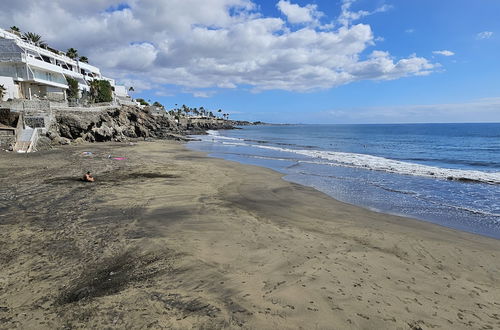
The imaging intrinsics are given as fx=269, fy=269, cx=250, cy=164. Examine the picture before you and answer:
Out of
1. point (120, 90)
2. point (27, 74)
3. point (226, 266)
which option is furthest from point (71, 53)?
point (226, 266)

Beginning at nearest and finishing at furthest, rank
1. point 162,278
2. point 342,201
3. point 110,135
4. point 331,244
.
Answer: point 162,278, point 331,244, point 342,201, point 110,135

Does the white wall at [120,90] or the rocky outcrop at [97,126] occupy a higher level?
the white wall at [120,90]

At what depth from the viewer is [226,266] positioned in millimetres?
6465

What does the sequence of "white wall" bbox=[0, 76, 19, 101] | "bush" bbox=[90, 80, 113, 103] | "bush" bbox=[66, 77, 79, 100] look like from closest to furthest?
1. "white wall" bbox=[0, 76, 19, 101]
2. "bush" bbox=[66, 77, 79, 100]
3. "bush" bbox=[90, 80, 113, 103]

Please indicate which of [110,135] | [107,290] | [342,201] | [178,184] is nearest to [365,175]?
[342,201]

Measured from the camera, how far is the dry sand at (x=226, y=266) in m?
4.78

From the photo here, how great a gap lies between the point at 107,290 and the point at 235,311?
101 inches

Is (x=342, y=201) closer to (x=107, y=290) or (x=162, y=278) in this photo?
(x=162, y=278)

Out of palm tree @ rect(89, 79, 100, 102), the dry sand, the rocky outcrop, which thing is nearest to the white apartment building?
the rocky outcrop

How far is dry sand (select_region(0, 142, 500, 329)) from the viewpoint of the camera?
4777 mm

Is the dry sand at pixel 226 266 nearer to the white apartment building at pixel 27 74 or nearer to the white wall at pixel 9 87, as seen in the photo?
the white wall at pixel 9 87

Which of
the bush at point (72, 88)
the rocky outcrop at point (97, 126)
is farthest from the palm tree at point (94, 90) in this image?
the rocky outcrop at point (97, 126)

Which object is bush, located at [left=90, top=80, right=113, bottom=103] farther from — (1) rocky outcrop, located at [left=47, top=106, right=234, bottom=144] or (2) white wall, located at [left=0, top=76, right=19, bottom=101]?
(2) white wall, located at [left=0, top=76, right=19, bottom=101]

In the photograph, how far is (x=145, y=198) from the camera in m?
11.8
